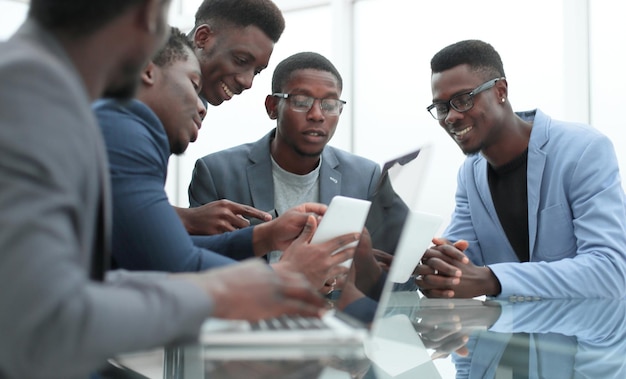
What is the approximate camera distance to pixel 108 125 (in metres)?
1.28

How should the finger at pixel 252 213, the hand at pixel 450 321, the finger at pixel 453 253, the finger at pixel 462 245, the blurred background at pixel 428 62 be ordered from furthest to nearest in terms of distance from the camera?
the blurred background at pixel 428 62, the finger at pixel 462 245, the finger at pixel 453 253, the finger at pixel 252 213, the hand at pixel 450 321

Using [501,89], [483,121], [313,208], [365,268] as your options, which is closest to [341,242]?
[313,208]

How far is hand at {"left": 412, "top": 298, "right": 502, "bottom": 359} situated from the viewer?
4.30 feet

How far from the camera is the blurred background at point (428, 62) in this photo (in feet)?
14.7

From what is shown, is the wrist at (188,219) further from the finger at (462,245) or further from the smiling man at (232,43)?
the finger at (462,245)

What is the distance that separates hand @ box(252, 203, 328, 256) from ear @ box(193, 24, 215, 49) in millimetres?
1034

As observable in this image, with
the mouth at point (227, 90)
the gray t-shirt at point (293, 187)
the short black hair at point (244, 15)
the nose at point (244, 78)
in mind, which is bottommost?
the gray t-shirt at point (293, 187)

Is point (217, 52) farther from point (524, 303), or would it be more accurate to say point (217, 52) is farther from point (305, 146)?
point (524, 303)

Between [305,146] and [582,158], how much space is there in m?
1.06

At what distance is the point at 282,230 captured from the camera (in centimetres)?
174

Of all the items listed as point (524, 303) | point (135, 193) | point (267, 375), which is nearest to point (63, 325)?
point (267, 375)

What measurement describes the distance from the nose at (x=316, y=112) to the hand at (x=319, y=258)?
1.11 m

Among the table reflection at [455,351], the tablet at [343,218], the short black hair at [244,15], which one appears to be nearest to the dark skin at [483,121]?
the short black hair at [244,15]

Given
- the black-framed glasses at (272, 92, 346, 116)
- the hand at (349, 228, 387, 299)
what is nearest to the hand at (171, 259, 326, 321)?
the hand at (349, 228, 387, 299)
